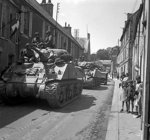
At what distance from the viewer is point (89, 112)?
396 inches

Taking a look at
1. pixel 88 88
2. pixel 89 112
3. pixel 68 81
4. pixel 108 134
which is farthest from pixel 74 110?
pixel 88 88

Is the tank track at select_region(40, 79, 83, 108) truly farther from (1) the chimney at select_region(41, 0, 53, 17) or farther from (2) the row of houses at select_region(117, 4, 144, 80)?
(1) the chimney at select_region(41, 0, 53, 17)

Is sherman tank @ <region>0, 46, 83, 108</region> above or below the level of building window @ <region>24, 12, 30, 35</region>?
below

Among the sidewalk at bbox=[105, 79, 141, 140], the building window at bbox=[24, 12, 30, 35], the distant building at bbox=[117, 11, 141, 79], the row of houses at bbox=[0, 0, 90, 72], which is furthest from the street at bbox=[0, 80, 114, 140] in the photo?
the distant building at bbox=[117, 11, 141, 79]

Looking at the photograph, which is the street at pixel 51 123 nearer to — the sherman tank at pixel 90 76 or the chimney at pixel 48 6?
the sherman tank at pixel 90 76

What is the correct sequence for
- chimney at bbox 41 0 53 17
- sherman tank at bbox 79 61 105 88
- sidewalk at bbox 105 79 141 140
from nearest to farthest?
sidewalk at bbox 105 79 141 140, sherman tank at bbox 79 61 105 88, chimney at bbox 41 0 53 17

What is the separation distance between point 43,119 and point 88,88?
1316cm

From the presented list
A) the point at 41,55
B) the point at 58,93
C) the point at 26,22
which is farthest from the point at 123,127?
the point at 26,22

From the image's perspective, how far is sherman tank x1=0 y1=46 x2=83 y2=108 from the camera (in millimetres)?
9988

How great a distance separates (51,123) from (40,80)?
2.66 m

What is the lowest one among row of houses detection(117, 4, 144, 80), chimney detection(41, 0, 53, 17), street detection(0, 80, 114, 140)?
street detection(0, 80, 114, 140)

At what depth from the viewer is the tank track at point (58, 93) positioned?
977 centimetres

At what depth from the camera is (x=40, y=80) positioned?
10.2 m

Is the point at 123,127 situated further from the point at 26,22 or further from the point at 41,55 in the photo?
the point at 26,22
